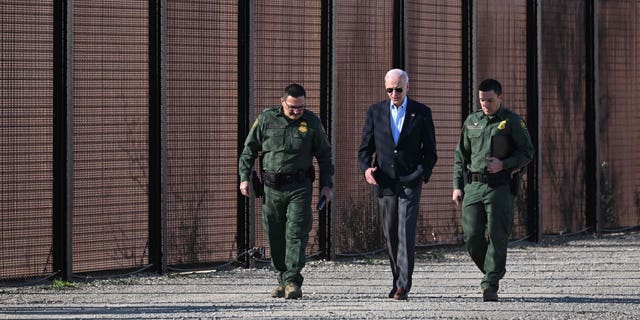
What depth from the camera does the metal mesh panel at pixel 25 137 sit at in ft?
43.0

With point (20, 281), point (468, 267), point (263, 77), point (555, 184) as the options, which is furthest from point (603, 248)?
point (20, 281)

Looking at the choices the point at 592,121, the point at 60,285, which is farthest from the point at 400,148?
the point at 592,121

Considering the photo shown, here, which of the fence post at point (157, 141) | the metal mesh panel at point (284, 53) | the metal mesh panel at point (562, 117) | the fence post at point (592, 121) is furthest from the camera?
the fence post at point (592, 121)

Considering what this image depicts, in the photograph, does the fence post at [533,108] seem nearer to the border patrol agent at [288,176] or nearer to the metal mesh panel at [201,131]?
the metal mesh panel at [201,131]

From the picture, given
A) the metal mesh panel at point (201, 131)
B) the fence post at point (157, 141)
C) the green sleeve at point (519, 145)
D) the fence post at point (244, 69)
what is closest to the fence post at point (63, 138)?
the fence post at point (157, 141)

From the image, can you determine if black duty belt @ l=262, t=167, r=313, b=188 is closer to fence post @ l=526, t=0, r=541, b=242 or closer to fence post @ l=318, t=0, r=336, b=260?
fence post @ l=318, t=0, r=336, b=260

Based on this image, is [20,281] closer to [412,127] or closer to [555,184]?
[412,127]

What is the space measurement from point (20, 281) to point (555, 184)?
7693 millimetres

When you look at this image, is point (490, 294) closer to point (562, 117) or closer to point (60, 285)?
point (60, 285)

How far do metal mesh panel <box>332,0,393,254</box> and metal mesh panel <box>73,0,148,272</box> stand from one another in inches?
96.7

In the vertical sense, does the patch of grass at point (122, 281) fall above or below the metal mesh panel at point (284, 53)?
below

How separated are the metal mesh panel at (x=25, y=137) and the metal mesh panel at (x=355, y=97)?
3495mm

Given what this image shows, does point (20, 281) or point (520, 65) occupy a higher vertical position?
point (520, 65)

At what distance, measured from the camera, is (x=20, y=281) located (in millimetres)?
13258
